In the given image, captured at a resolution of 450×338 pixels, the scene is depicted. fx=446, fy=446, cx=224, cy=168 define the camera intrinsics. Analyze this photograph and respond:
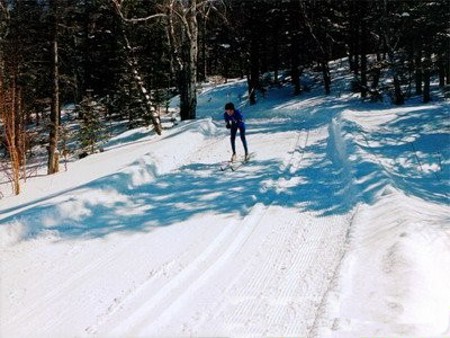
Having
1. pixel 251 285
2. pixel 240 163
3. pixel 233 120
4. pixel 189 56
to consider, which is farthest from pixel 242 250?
pixel 189 56

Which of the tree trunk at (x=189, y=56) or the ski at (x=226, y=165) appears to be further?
the tree trunk at (x=189, y=56)

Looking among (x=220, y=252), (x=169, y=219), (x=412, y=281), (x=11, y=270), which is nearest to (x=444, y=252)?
(x=412, y=281)

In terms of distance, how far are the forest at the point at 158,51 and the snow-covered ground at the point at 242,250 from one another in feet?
18.3

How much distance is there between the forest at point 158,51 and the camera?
17625mm

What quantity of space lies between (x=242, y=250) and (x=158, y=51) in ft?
104

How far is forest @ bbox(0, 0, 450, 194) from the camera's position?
Answer: 17625 mm

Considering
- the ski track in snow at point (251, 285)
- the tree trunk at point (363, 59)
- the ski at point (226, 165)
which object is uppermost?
the tree trunk at point (363, 59)

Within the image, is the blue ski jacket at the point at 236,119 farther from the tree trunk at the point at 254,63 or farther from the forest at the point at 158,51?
the tree trunk at the point at 254,63

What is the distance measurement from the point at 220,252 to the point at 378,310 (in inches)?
107

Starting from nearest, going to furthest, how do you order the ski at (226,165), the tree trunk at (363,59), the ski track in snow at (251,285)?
the ski track in snow at (251,285) → the ski at (226,165) → the tree trunk at (363,59)

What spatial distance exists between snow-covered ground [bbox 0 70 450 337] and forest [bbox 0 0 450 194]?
5.58 m

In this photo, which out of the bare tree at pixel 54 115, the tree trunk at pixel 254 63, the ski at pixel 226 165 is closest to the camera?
the ski at pixel 226 165

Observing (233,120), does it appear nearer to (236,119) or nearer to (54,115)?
(236,119)

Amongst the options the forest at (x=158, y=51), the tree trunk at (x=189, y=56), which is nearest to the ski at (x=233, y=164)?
the forest at (x=158, y=51)
